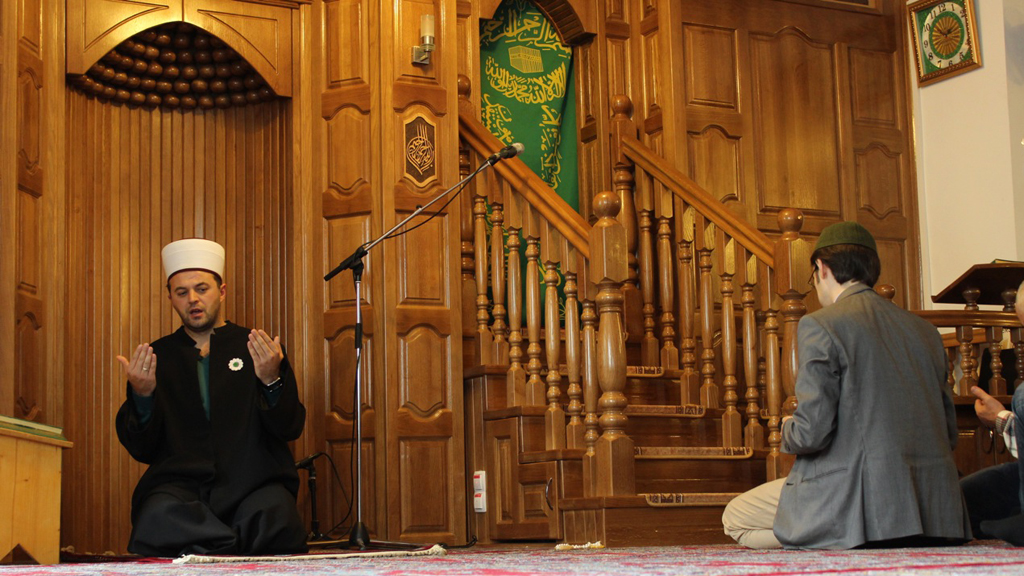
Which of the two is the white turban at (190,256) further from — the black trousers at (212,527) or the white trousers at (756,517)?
the white trousers at (756,517)

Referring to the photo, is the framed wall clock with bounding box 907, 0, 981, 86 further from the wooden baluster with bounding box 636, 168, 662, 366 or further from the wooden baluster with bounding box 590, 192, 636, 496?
the wooden baluster with bounding box 590, 192, 636, 496

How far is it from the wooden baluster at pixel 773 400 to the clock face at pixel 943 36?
2667 millimetres

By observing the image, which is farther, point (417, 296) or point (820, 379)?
point (417, 296)

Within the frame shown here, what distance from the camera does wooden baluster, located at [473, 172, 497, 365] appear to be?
18.0 ft

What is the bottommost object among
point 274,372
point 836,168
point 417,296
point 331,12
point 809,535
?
point 809,535

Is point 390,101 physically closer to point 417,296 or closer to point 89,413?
point 417,296

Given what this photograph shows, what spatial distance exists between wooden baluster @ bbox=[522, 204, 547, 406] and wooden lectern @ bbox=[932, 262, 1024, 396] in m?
1.96

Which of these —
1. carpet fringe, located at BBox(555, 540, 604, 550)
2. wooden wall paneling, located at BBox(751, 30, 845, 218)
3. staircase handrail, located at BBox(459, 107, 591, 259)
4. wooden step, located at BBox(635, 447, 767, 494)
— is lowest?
carpet fringe, located at BBox(555, 540, 604, 550)

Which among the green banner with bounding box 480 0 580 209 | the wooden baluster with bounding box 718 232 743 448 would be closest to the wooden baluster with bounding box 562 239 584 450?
the wooden baluster with bounding box 718 232 743 448

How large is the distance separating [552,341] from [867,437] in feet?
6.00

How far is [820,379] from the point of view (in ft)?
10.8

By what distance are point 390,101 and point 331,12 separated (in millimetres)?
554

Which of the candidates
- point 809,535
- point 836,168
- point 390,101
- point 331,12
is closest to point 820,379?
point 809,535

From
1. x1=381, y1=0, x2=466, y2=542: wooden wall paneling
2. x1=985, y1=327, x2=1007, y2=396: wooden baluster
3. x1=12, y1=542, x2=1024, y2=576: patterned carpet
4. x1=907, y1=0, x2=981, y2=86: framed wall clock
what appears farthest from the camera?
x1=907, y1=0, x2=981, y2=86: framed wall clock
